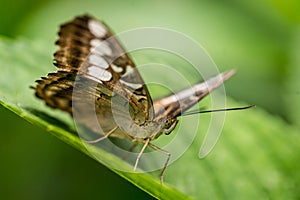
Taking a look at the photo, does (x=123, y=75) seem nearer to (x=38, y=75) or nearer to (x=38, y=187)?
(x=38, y=75)

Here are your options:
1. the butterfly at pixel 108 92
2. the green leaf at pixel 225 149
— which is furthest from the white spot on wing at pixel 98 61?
the green leaf at pixel 225 149

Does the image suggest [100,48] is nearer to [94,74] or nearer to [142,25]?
[94,74]

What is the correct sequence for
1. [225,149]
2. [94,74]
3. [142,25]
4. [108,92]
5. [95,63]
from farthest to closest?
[142,25] < [225,149] < [95,63] < [94,74] < [108,92]

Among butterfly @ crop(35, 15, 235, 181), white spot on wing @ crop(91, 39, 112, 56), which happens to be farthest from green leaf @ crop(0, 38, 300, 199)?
white spot on wing @ crop(91, 39, 112, 56)

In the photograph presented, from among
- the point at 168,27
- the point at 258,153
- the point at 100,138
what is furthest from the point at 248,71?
the point at 100,138

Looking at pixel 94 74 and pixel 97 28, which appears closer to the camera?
pixel 94 74

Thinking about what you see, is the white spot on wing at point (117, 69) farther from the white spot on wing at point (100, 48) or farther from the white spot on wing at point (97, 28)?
the white spot on wing at point (97, 28)

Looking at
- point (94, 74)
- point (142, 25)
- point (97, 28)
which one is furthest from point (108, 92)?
point (142, 25)

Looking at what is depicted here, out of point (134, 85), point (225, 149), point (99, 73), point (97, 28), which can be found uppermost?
point (97, 28)
